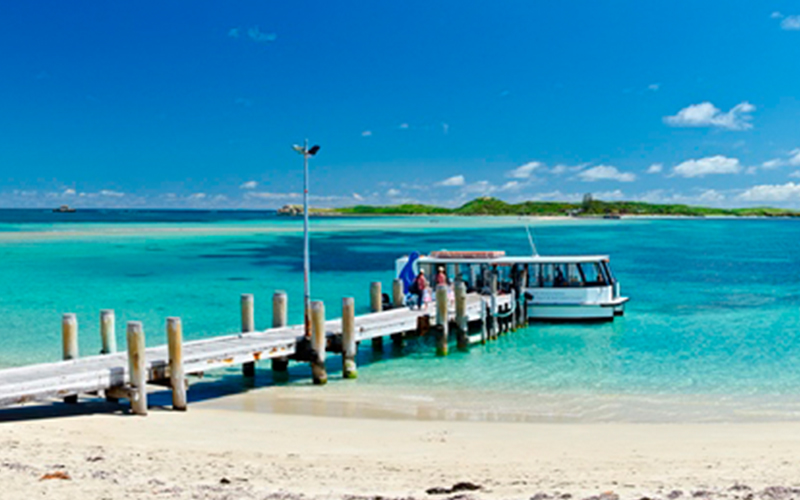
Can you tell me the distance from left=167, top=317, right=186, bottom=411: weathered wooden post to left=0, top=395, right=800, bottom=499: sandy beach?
360mm

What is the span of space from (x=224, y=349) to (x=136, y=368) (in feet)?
9.33

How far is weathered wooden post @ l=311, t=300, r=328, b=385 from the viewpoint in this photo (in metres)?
18.8

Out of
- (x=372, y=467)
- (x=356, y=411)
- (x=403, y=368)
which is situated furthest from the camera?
(x=403, y=368)

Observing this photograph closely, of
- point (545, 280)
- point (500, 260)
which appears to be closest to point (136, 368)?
point (500, 260)

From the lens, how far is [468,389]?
18844 millimetres

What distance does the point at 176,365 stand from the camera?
15.8 meters

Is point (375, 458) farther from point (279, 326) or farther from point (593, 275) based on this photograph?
point (593, 275)

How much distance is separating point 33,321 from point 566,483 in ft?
85.9

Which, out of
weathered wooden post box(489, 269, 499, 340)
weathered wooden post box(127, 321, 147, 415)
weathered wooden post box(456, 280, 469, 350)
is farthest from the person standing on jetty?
weathered wooden post box(127, 321, 147, 415)

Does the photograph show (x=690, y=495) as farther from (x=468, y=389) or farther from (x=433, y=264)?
(x=433, y=264)

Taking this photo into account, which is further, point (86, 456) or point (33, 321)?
point (33, 321)

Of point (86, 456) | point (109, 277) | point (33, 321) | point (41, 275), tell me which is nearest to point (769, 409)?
point (86, 456)

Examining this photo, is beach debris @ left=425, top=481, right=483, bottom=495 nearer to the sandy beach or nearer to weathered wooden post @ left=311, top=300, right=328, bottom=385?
the sandy beach

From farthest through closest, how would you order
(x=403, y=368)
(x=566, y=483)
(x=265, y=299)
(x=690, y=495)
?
(x=265, y=299)
(x=403, y=368)
(x=566, y=483)
(x=690, y=495)
